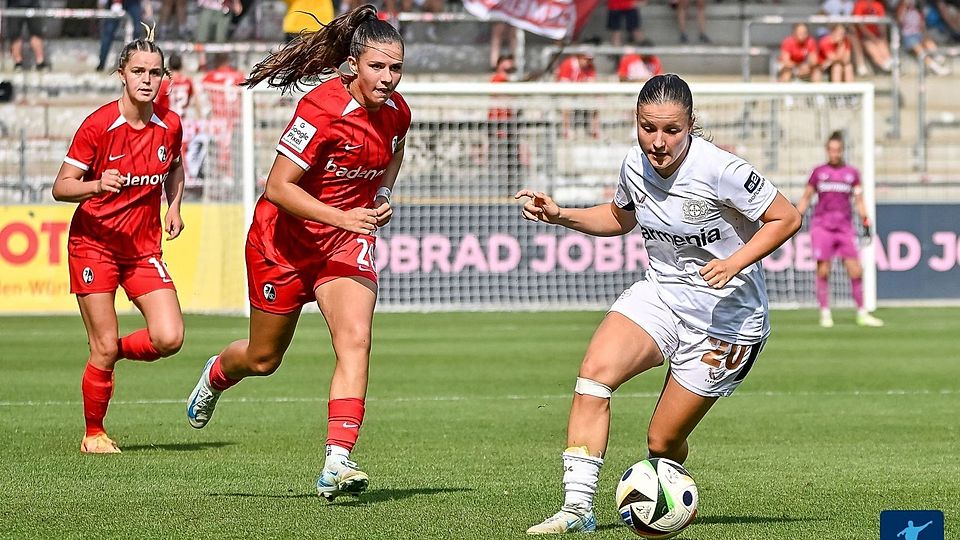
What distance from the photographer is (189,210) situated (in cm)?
2117

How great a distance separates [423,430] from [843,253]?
34.5 ft

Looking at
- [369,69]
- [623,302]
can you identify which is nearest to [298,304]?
[369,69]

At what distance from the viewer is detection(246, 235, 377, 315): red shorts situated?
288 inches

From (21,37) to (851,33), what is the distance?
1487 centimetres

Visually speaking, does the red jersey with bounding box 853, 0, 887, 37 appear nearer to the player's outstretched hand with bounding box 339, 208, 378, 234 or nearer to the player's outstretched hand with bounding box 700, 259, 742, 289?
the player's outstretched hand with bounding box 339, 208, 378, 234

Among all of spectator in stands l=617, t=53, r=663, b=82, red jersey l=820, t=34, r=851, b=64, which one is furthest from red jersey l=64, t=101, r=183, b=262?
red jersey l=820, t=34, r=851, b=64

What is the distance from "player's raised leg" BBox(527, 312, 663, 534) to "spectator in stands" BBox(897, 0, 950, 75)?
2439 cm

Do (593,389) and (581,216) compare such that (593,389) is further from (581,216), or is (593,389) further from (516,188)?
(516,188)

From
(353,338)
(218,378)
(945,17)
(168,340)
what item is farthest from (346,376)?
(945,17)

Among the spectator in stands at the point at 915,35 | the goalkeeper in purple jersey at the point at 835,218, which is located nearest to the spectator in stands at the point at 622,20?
the spectator in stands at the point at 915,35

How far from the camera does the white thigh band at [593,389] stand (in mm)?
6266

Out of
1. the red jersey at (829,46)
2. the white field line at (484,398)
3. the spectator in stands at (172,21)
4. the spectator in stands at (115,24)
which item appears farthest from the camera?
the red jersey at (829,46)

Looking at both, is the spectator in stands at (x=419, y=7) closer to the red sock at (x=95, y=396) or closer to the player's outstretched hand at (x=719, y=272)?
the red sock at (x=95, y=396)

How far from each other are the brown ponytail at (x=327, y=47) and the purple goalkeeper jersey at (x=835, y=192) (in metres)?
12.5
